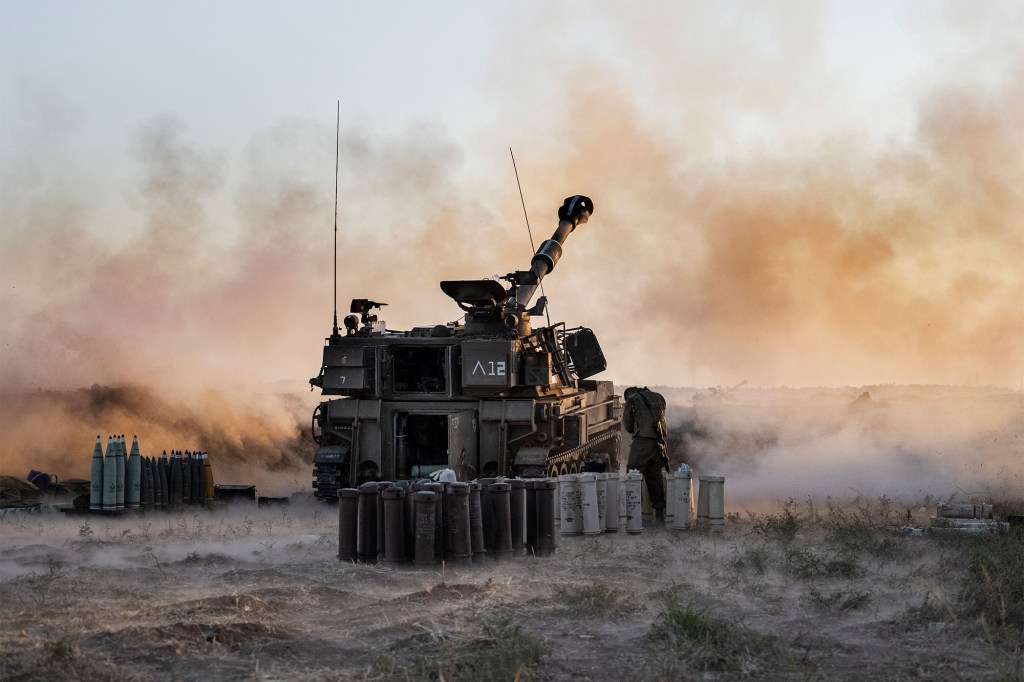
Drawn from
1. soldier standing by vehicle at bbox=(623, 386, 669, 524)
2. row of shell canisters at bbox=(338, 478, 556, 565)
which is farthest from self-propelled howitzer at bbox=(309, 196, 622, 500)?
row of shell canisters at bbox=(338, 478, 556, 565)

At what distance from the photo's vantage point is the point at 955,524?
561 inches

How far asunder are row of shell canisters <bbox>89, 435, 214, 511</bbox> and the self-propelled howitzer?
2.01m

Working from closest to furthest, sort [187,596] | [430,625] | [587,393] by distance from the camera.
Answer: [430,625] → [187,596] → [587,393]

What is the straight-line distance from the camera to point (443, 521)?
505 inches

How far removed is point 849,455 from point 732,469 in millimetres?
2588

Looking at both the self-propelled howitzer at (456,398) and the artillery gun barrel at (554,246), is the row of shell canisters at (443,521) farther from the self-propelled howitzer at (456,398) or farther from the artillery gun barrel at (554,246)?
the artillery gun barrel at (554,246)

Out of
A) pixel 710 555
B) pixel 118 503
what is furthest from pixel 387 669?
pixel 118 503

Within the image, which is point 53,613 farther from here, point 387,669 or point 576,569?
point 576,569

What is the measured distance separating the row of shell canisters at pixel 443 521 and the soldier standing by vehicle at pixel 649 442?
3.70 metres

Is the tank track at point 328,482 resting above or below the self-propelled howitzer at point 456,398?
below

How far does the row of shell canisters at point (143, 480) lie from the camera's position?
17062 mm

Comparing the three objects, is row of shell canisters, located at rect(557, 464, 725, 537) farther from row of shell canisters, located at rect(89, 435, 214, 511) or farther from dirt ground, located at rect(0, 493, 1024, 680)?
Answer: row of shell canisters, located at rect(89, 435, 214, 511)

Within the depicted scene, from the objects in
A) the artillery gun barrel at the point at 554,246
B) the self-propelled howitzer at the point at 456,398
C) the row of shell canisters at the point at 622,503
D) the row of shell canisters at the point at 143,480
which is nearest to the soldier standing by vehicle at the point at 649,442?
the row of shell canisters at the point at 622,503

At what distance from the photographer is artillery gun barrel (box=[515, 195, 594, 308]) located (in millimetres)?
19641
